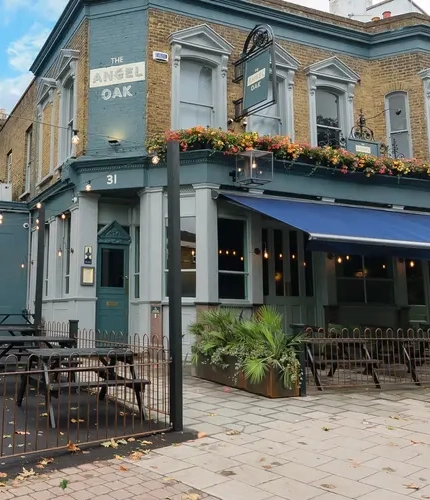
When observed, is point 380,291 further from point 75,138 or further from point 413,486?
point 413,486

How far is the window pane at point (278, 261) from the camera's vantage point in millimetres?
13055

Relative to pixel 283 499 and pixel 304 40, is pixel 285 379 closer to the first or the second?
pixel 283 499

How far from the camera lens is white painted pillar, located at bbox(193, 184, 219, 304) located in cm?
1113

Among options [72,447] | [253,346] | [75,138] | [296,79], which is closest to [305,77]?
[296,79]

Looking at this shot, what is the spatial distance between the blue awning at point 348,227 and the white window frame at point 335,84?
2.64m

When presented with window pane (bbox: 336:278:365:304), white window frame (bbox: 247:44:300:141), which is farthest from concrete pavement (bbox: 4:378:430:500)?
white window frame (bbox: 247:44:300:141)

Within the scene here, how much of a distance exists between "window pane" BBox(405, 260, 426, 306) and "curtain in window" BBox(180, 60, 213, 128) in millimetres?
7024

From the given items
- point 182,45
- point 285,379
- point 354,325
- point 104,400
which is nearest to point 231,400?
point 285,379

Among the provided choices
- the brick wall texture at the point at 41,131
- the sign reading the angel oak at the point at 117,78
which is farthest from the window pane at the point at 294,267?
the brick wall texture at the point at 41,131

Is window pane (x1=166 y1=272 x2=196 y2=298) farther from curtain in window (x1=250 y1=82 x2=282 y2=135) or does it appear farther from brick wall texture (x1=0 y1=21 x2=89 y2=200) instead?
curtain in window (x1=250 y1=82 x2=282 y2=135)

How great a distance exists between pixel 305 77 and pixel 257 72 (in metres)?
2.60

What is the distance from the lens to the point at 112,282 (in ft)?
41.1

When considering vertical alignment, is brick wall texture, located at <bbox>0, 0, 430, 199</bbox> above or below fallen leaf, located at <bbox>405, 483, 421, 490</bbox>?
above

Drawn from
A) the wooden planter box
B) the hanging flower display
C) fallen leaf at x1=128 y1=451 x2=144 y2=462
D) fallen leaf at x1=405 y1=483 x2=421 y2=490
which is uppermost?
the hanging flower display
